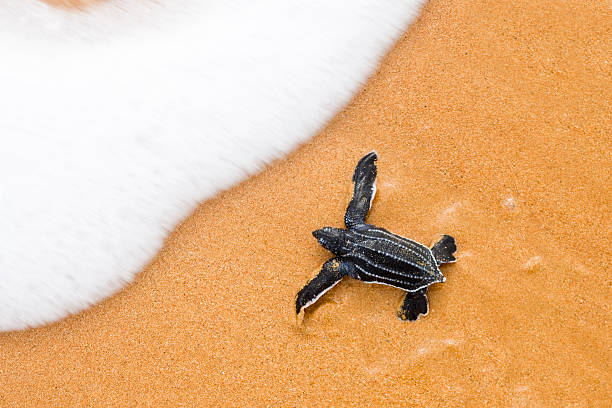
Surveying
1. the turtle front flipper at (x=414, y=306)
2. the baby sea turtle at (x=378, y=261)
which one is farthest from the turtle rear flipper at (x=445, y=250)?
the turtle front flipper at (x=414, y=306)

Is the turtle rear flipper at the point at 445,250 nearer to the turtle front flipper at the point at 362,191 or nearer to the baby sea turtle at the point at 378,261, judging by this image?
the baby sea turtle at the point at 378,261

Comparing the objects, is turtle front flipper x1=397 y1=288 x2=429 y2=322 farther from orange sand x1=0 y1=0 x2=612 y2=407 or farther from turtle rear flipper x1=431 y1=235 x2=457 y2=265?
turtle rear flipper x1=431 y1=235 x2=457 y2=265

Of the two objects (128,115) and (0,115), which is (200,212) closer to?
(128,115)

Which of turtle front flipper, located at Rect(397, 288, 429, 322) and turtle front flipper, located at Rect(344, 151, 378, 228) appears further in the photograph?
turtle front flipper, located at Rect(344, 151, 378, 228)

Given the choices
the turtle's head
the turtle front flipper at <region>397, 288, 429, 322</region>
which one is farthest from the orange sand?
the turtle's head

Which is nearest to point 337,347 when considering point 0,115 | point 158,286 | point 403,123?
point 158,286

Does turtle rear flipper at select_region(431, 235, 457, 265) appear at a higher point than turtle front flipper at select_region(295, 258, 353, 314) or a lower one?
higher

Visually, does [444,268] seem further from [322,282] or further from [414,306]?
[322,282]

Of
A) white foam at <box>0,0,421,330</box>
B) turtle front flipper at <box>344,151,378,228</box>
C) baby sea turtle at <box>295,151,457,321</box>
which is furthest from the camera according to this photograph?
white foam at <box>0,0,421,330</box>
